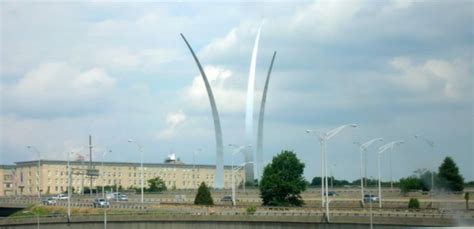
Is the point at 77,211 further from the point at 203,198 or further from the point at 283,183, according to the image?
the point at 283,183

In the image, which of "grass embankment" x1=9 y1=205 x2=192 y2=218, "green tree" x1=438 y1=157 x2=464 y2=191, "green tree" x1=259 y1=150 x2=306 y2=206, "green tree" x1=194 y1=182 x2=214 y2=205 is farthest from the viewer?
"green tree" x1=438 y1=157 x2=464 y2=191

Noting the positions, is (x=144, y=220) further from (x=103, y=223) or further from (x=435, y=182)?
(x=435, y=182)

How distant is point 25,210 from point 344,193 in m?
54.8

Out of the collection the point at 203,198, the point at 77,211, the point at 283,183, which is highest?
the point at 283,183

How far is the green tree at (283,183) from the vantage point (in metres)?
117

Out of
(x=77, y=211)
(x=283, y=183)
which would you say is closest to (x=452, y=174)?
(x=283, y=183)

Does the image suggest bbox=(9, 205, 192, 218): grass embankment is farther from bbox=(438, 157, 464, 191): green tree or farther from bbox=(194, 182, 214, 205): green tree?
bbox=(438, 157, 464, 191): green tree

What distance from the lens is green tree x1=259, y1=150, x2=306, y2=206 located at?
384ft

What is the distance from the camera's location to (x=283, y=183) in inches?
4606

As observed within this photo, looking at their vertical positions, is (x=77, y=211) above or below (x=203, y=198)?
below

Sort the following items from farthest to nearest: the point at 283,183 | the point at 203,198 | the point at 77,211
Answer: the point at 77,211
the point at 203,198
the point at 283,183

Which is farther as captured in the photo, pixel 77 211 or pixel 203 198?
pixel 77 211

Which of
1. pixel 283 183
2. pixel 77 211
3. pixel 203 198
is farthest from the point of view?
pixel 77 211

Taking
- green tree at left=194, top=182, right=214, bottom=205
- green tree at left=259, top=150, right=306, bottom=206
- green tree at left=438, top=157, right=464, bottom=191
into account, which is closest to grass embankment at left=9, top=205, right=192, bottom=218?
green tree at left=194, top=182, right=214, bottom=205
